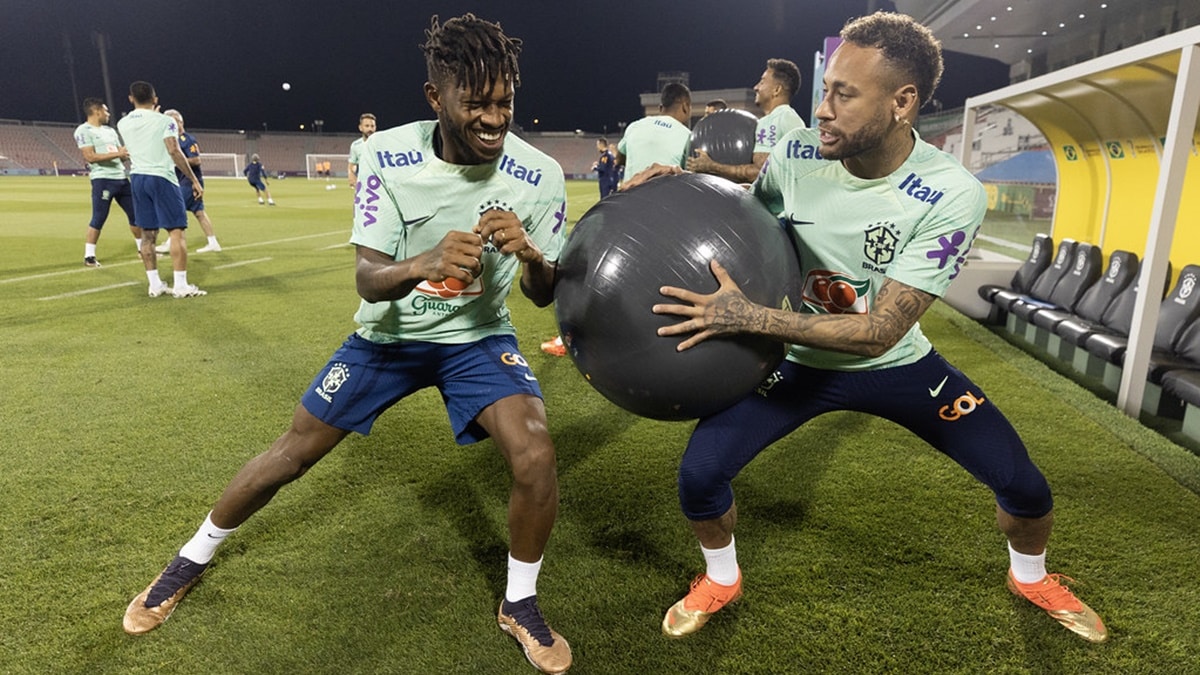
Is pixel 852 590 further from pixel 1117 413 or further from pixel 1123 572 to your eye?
pixel 1117 413

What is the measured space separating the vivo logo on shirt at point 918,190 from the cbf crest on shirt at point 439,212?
114 cm

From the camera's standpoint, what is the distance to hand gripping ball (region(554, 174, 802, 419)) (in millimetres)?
1943

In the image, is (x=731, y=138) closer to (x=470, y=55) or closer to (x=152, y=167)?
(x=470, y=55)

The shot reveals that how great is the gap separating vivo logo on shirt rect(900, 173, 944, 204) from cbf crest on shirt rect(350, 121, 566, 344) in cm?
114

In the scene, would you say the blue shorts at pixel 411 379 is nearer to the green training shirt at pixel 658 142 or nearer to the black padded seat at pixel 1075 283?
the green training shirt at pixel 658 142

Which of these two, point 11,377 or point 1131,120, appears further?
point 1131,120

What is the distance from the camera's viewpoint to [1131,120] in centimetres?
641

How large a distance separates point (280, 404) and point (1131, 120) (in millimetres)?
7499

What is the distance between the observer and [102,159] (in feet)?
28.7

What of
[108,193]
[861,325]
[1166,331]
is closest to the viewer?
[861,325]

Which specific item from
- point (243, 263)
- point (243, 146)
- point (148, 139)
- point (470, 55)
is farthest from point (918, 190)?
point (243, 146)

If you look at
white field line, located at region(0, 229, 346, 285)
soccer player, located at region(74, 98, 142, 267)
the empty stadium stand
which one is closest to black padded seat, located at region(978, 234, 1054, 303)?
soccer player, located at region(74, 98, 142, 267)

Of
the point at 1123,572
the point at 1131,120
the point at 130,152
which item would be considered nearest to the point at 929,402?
the point at 1123,572

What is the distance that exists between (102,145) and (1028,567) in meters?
10.3
